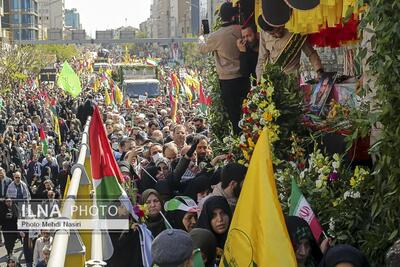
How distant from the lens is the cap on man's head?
451 cm

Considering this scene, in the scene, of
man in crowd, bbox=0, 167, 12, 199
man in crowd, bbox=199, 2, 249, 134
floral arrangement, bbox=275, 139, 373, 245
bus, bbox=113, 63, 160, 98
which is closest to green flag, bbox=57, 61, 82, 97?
man in crowd, bbox=0, 167, 12, 199

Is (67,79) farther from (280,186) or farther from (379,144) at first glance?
(379,144)

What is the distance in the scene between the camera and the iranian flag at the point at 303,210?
6.02 m

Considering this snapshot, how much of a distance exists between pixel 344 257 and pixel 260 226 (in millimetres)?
473

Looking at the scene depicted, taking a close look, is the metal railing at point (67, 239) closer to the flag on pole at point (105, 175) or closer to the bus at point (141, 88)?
the flag on pole at point (105, 175)

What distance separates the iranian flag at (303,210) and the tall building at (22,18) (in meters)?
128

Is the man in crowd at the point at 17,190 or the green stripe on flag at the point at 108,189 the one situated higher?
the green stripe on flag at the point at 108,189

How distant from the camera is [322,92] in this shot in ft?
28.9

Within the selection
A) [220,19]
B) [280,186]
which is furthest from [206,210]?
[220,19]

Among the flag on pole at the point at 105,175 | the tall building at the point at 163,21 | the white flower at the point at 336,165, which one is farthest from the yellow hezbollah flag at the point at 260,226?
the tall building at the point at 163,21

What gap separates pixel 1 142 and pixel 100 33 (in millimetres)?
95430

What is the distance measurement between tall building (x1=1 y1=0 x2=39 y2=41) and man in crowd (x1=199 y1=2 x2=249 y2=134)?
12362 cm

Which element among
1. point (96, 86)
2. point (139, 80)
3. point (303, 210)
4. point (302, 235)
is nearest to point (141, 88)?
point (139, 80)

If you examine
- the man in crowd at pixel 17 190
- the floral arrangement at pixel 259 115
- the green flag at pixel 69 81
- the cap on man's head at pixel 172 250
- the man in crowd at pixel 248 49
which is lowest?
the man in crowd at pixel 17 190
